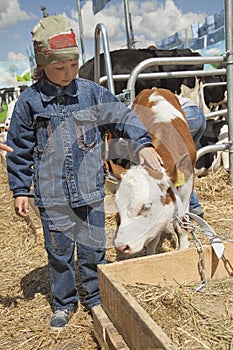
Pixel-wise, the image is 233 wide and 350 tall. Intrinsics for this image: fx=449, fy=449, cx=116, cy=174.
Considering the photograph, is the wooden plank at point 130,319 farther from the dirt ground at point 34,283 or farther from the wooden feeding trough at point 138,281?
the dirt ground at point 34,283

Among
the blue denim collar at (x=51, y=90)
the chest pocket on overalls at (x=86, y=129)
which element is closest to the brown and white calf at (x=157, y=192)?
the chest pocket on overalls at (x=86, y=129)

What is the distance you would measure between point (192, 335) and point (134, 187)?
38.8 inches

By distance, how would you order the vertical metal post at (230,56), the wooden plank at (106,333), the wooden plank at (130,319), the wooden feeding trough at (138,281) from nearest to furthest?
the wooden plank at (130,319) < the wooden feeding trough at (138,281) < the wooden plank at (106,333) < the vertical metal post at (230,56)

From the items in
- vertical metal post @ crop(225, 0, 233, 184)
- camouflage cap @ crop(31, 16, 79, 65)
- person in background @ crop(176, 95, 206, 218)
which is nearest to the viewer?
camouflage cap @ crop(31, 16, 79, 65)

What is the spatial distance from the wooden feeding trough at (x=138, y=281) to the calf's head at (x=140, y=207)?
26cm

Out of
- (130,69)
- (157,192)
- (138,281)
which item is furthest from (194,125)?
(130,69)

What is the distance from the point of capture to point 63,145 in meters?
2.37

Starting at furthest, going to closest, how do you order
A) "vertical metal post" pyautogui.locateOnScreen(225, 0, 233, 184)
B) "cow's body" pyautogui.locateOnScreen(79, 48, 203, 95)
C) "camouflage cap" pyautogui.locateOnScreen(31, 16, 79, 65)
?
1. "cow's body" pyautogui.locateOnScreen(79, 48, 203, 95)
2. "vertical metal post" pyautogui.locateOnScreen(225, 0, 233, 184)
3. "camouflage cap" pyautogui.locateOnScreen(31, 16, 79, 65)

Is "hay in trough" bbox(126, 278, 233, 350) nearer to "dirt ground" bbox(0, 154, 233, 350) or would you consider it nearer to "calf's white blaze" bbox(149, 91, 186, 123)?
"dirt ground" bbox(0, 154, 233, 350)

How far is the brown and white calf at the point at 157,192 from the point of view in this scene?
2.60 meters

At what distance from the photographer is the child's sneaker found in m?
2.48

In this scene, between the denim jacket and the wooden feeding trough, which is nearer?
the wooden feeding trough

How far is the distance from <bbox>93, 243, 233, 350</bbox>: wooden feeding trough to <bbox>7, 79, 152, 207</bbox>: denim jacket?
44cm

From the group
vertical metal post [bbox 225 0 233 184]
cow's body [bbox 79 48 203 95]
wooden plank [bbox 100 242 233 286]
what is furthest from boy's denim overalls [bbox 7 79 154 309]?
cow's body [bbox 79 48 203 95]
